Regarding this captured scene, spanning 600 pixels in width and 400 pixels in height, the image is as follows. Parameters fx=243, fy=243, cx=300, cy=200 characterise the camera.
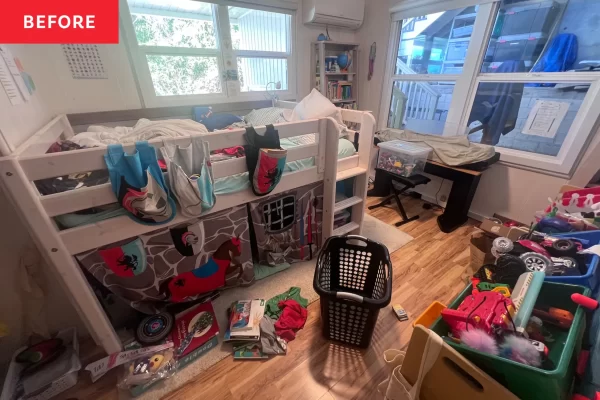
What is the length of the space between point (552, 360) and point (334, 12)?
3224 mm

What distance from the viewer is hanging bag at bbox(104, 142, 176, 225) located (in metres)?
0.96

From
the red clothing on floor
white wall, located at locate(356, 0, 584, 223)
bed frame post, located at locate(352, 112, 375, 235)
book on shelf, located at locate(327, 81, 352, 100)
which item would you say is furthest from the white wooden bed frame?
book on shelf, located at locate(327, 81, 352, 100)

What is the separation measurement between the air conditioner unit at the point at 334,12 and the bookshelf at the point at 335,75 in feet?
0.68

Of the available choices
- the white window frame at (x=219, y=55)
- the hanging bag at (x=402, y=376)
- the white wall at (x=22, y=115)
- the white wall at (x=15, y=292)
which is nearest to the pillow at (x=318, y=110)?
the white window frame at (x=219, y=55)

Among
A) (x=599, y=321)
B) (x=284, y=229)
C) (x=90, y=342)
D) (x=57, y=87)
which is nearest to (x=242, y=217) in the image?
(x=284, y=229)

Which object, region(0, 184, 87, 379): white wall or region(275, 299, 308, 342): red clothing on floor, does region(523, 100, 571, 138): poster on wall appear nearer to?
A: region(275, 299, 308, 342): red clothing on floor

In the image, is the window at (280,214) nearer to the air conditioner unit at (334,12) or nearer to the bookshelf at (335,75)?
the bookshelf at (335,75)

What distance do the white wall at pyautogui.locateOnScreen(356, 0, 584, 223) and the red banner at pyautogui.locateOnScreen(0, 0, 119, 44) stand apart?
8.98ft

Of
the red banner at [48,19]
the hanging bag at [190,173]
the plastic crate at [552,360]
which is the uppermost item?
the red banner at [48,19]

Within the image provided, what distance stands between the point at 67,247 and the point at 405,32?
3524 millimetres

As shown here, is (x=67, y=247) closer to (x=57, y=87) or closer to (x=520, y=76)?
(x=57, y=87)

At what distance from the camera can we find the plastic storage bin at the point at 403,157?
7.53 ft

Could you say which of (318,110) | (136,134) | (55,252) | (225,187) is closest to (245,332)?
(225,187)

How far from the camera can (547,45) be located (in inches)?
77.2
